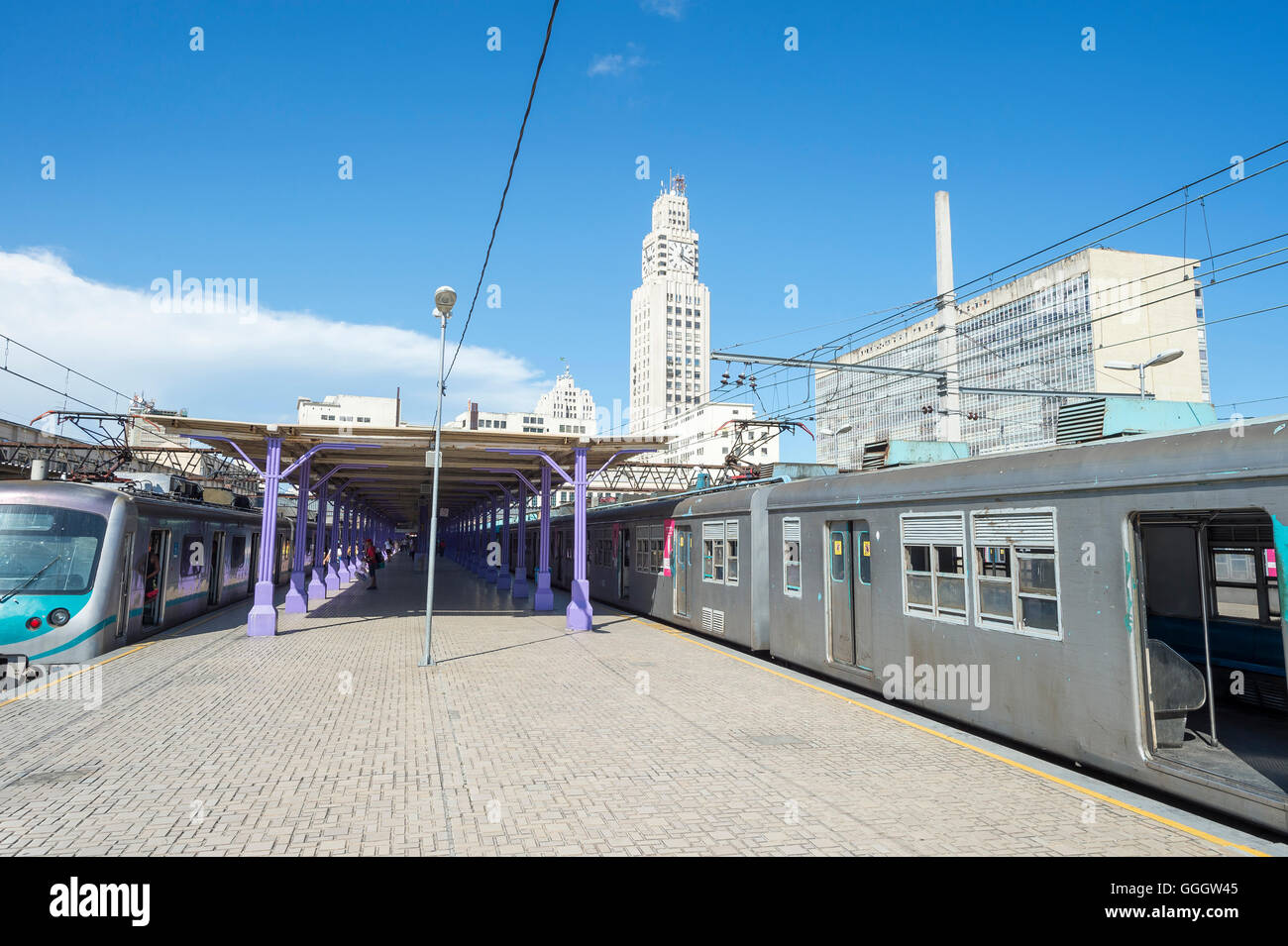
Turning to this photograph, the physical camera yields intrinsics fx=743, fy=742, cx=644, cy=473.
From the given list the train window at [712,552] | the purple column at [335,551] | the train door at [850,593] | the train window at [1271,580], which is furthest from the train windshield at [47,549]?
the train window at [1271,580]

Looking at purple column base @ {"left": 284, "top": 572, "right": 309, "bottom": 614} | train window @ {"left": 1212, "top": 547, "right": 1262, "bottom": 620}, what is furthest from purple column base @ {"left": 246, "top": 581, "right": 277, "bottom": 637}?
train window @ {"left": 1212, "top": 547, "right": 1262, "bottom": 620}

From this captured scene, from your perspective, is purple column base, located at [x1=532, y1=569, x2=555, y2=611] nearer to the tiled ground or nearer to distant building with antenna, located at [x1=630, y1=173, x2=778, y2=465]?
the tiled ground

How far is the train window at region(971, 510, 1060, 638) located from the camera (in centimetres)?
709

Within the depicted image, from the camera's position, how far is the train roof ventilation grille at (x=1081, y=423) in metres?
7.34

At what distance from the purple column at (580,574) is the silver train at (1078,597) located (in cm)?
599

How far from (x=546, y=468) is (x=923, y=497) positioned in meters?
13.6

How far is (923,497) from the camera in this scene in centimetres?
887

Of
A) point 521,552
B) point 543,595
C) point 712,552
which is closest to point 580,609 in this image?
point 712,552

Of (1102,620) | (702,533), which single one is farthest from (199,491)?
(1102,620)

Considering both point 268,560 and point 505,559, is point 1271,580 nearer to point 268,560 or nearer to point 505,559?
point 268,560

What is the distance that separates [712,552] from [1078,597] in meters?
8.82

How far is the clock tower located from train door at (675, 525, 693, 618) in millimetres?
106090

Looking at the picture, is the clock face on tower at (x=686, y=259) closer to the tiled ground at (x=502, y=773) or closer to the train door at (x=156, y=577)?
the train door at (x=156, y=577)

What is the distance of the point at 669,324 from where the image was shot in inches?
5217
